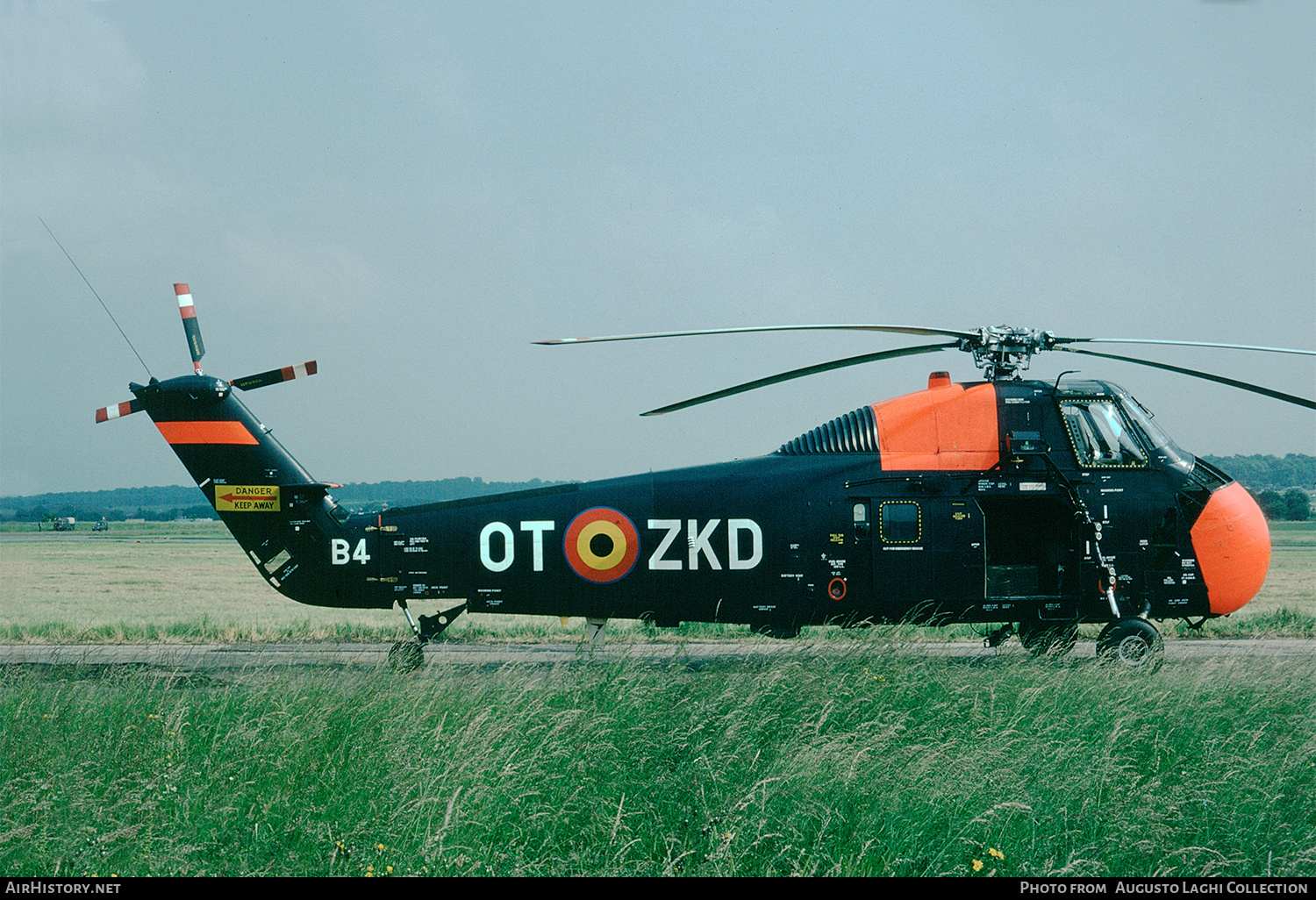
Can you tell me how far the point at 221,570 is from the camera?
3728 centimetres

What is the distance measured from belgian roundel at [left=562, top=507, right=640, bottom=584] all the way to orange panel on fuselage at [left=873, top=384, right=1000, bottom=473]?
3.28m

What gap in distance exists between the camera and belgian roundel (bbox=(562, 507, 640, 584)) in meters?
10.6

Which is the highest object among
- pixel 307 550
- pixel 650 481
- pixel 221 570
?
pixel 650 481

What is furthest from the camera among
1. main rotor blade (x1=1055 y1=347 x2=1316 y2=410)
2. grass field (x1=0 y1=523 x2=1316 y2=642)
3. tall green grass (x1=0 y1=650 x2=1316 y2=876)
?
grass field (x1=0 y1=523 x2=1316 y2=642)

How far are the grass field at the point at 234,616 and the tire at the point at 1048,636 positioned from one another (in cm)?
258

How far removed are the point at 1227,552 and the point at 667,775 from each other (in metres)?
8.29

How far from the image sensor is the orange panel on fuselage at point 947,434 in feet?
34.9

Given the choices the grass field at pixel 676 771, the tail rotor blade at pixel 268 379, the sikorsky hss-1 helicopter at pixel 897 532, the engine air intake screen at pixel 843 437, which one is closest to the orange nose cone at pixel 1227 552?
the sikorsky hss-1 helicopter at pixel 897 532

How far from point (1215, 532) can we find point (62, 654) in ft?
52.3

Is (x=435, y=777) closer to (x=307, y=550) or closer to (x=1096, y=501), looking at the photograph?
(x=307, y=550)

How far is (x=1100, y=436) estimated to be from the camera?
1075 cm

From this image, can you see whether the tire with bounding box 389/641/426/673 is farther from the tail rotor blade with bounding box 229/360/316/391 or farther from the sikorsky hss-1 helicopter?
the tail rotor blade with bounding box 229/360/316/391

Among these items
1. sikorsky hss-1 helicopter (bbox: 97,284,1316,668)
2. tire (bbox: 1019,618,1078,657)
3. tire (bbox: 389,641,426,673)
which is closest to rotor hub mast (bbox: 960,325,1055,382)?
sikorsky hss-1 helicopter (bbox: 97,284,1316,668)
